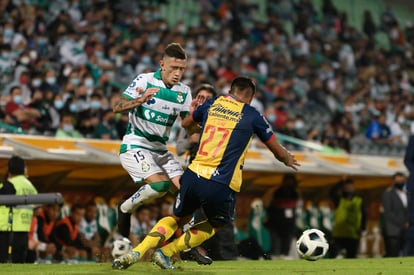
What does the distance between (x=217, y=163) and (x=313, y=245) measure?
1.85m

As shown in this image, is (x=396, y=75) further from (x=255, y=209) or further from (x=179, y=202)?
(x=179, y=202)

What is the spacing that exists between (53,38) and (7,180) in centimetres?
815

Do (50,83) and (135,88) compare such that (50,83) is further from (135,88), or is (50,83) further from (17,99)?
(135,88)

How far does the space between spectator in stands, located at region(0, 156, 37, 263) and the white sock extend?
8.76 ft

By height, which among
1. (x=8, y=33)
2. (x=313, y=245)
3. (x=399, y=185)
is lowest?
(x=399, y=185)

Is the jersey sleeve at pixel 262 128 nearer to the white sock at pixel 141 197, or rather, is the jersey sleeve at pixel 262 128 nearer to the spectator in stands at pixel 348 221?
the white sock at pixel 141 197

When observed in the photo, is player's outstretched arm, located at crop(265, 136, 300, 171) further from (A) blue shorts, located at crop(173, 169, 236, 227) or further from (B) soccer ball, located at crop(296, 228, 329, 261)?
(B) soccer ball, located at crop(296, 228, 329, 261)

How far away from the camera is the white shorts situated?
10352mm

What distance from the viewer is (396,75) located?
31375 mm

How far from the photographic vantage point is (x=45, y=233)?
15.6 metres

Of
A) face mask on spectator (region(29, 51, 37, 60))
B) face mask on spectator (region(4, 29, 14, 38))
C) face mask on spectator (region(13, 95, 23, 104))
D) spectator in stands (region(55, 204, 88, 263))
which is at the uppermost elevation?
face mask on spectator (region(4, 29, 14, 38))

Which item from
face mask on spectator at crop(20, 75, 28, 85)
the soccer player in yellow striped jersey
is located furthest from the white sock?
face mask on spectator at crop(20, 75, 28, 85)

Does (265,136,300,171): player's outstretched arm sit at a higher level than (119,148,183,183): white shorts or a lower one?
higher

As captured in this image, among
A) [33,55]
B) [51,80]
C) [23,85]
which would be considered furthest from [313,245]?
[33,55]
